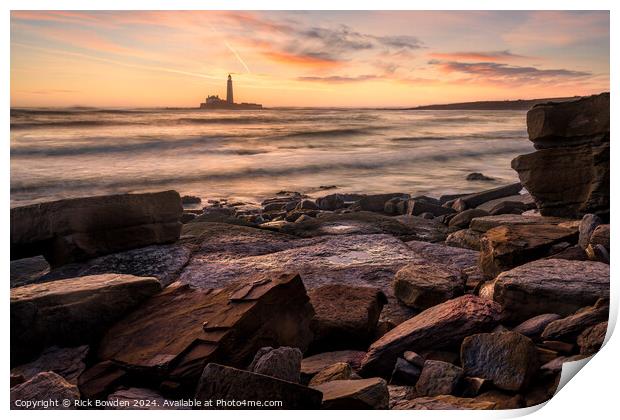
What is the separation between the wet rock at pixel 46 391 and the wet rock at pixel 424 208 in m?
4.16

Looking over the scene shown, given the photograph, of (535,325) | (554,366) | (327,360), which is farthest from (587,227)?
(327,360)

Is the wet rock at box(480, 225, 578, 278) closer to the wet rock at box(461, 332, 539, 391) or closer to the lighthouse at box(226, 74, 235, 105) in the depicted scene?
the wet rock at box(461, 332, 539, 391)

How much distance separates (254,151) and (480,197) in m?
→ 2.93

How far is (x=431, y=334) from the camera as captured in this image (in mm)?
3217

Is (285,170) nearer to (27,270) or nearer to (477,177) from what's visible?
(477,177)

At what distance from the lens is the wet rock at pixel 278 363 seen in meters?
2.83

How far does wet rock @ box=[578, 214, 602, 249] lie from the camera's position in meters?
3.95

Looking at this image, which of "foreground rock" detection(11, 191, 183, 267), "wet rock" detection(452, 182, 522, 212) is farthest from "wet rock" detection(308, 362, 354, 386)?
"wet rock" detection(452, 182, 522, 212)

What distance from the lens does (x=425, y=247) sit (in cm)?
490

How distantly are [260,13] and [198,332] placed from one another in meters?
2.01

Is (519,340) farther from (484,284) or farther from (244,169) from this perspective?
(244,169)

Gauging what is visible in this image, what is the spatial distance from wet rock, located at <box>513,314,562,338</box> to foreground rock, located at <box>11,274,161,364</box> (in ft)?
7.68

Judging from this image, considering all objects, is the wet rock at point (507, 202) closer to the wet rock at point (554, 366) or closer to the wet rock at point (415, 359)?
the wet rock at point (554, 366)

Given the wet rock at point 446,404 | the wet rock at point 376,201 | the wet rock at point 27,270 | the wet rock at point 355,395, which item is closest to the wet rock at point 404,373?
the wet rock at point 446,404
